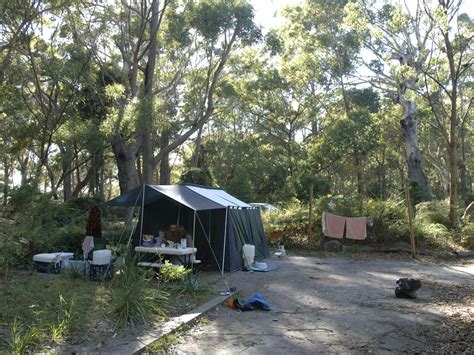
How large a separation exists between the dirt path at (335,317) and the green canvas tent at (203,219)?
78cm

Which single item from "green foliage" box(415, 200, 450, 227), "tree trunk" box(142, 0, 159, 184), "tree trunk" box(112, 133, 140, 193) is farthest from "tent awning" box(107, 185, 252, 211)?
"green foliage" box(415, 200, 450, 227)

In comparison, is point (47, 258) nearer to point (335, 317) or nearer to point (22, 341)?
point (22, 341)

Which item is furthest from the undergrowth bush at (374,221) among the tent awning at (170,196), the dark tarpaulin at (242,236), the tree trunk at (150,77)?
the tent awning at (170,196)

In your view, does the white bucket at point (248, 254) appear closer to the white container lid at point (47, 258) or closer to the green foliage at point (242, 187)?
the white container lid at point (47, 258)

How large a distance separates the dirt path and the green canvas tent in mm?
783

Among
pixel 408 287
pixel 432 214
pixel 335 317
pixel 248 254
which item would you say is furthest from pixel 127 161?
pixel 335 317

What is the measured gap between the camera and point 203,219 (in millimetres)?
11422

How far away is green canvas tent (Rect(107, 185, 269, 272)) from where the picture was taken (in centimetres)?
998

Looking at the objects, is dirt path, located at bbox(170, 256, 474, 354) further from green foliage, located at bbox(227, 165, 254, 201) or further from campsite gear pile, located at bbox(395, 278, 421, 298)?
green foliage, located at bbox(227, 165, 254, 201)

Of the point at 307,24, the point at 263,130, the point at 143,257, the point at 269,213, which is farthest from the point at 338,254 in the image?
the point at 263,130

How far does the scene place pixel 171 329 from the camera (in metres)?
5.55

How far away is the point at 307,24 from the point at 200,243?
17.7 m

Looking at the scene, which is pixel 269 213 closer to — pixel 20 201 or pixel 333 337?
pixel 20 201

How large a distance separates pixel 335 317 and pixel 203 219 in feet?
18.0
